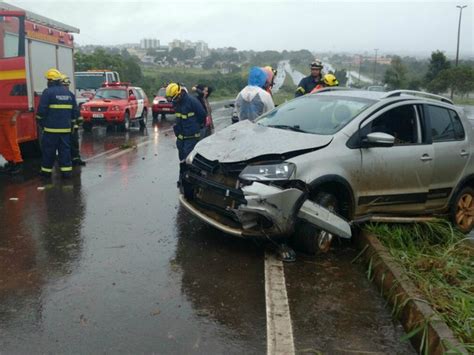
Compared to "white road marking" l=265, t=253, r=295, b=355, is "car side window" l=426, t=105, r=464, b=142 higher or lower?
higher

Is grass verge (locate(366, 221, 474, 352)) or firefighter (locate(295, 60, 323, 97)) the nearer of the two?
grass verge (locate(366, 221, 474, 352))

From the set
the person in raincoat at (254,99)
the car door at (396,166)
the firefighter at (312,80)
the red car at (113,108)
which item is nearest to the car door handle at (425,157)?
the car door at (396,166)

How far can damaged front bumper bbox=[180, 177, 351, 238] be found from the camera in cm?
495

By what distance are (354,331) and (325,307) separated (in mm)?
429

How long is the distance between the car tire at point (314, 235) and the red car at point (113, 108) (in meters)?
13.5

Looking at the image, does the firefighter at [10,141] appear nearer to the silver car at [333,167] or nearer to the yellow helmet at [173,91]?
the yellow helmet at [173,91]

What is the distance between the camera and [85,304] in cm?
419

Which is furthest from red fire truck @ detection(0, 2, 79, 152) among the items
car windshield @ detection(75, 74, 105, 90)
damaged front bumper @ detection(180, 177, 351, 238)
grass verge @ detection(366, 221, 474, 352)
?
car windshield @ detection(75, 74, 105, 90)

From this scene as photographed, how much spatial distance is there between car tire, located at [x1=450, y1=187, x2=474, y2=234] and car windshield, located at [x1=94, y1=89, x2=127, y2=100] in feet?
46.2

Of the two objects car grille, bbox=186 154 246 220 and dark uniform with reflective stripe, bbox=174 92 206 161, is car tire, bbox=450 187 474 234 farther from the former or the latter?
dark uniform with reflective stripe, bbox=174 92 206 161

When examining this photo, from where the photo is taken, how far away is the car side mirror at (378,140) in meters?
5.49

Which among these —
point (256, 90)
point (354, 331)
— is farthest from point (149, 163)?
point (354, 331)

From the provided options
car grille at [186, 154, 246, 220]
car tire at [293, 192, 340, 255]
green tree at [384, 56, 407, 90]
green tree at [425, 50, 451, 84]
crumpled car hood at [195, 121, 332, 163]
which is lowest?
car tire at [293, 192, 340, 255]

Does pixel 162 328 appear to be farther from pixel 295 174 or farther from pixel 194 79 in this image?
pixel 194 79
